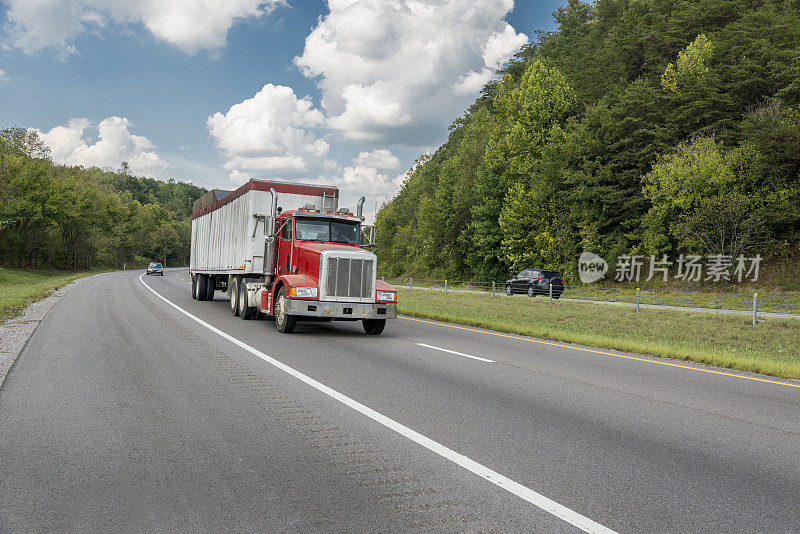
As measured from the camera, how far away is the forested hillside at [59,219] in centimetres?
6303

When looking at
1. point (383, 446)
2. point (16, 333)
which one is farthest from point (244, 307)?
point (383, 446)

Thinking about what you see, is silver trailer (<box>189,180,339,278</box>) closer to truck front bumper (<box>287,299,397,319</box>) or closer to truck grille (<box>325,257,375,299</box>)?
truck grille (<box>325,257,375,299</box>)

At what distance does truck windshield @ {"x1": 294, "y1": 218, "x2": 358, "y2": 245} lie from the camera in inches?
584

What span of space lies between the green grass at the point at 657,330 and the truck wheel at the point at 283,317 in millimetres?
6476

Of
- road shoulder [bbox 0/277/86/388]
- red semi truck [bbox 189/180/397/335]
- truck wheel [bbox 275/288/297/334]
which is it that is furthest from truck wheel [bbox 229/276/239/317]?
road shoulder [bbox 0/277/86/388]

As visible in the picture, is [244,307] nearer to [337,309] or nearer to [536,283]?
[337,309]

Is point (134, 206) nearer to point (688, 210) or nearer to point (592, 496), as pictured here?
point (688, 210)

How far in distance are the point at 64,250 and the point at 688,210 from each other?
80.7 metres

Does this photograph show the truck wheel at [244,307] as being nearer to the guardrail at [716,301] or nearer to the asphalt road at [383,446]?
the asphalt road at [383,446]

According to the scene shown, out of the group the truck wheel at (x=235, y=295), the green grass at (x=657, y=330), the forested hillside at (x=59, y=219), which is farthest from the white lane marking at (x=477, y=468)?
the forested hillside at (x=59, y=219)

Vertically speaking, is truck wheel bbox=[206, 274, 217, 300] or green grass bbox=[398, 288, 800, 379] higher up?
truck wheel bbox=[206, 274, 217, 300]

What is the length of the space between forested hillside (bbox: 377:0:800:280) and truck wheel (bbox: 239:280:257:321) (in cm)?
2852

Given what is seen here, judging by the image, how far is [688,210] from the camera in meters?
35.4

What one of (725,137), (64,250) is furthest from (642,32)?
(64,250)
